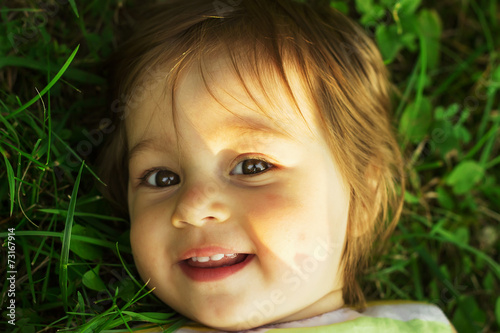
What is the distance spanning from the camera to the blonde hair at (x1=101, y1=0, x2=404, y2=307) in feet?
5.34

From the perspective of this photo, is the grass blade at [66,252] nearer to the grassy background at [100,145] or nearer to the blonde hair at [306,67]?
the grassy background at [100,145]

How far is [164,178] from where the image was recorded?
1.77 m

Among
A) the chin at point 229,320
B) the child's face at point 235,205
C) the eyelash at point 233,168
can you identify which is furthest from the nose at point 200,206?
the chin at point 229,320

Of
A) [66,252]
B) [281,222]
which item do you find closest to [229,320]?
[281,222]

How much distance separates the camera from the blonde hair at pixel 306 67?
1628 millimetres

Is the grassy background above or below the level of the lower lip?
above

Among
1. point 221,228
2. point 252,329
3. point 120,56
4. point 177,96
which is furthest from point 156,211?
point 120,56

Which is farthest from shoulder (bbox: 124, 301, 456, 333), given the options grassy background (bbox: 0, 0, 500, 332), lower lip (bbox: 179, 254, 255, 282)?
grassy background (bbox: 0, 0, 500, 332)

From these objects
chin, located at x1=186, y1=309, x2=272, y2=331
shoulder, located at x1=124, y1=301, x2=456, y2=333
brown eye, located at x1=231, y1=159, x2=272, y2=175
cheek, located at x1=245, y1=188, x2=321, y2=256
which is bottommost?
shoulder, located at x1=124, y1=301, x2=456, y2=333

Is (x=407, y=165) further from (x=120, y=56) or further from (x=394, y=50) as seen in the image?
(x=120, y=56)

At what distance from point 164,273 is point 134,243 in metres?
0.16

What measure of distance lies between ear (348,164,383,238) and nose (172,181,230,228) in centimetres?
54

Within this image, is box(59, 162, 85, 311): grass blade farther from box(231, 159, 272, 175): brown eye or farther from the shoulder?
box(231, 159, 272, 175): brown eye

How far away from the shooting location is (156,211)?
1.63 metres
